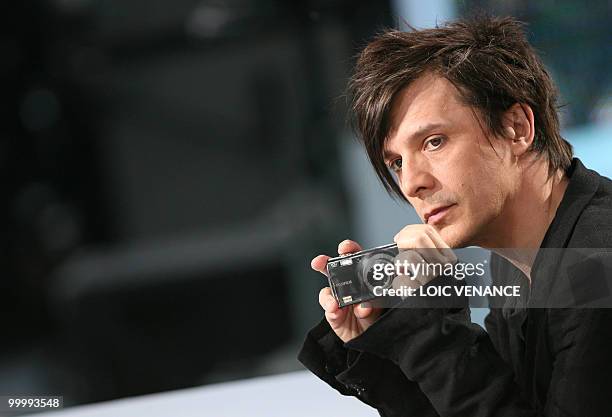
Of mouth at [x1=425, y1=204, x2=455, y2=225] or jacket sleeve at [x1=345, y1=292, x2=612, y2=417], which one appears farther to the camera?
mouth at [x1=425, y1=204, x2=455, y2=225]

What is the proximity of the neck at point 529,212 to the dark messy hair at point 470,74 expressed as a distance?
2 cm

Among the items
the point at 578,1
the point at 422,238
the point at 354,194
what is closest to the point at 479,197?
the point at 422,238

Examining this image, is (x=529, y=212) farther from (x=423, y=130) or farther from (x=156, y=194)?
(x=156, y=194)

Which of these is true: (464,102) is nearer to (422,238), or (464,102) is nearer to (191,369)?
(422,238)

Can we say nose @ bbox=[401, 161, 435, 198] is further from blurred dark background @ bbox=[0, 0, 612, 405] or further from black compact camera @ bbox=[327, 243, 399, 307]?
blurred dark background @ bbox=[0, 0, 612, 405]

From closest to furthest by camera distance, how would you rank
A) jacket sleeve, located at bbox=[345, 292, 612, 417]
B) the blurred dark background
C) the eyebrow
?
jacket sleeve, located at bbox=[345, 292, 612, 417] < the eyebrow < the blurred dark background

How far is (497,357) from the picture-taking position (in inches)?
33.4

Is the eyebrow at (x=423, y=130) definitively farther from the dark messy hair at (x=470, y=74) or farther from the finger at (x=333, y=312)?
the finger at (x=333, y=312)

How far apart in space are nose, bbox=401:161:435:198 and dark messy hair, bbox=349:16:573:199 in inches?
2.1

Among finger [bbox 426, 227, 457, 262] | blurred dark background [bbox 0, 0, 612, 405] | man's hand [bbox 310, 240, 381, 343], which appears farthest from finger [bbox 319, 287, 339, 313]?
blurred dark background [bbox 0, 0, 612, 405]

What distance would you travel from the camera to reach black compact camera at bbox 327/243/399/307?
0.88 metres

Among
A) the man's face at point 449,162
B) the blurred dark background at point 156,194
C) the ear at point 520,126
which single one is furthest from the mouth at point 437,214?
the blurred dark background at point 156,194

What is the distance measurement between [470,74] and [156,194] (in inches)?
43.5

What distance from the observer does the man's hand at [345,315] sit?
883 mm
